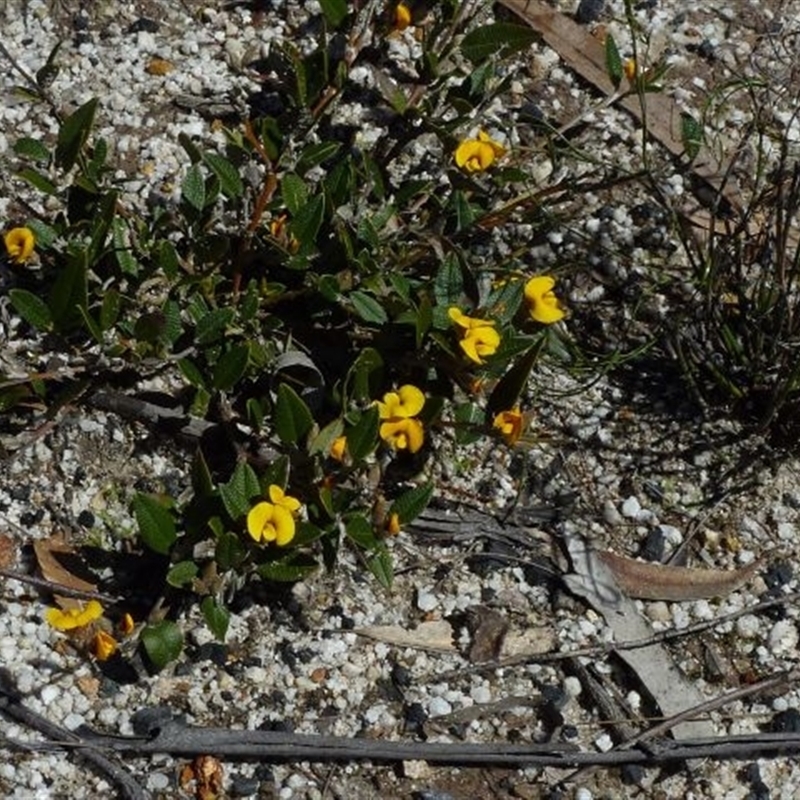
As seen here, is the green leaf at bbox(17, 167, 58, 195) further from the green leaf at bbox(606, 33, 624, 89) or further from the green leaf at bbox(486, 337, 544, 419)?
the green leaf at bbox(606, 33, 624, 89)

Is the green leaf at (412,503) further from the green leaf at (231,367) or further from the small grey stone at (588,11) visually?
the small grey stone at (588,11)

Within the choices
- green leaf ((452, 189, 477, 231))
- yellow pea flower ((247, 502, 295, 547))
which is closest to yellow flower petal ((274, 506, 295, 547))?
yellow pea flower ((247, 502, 295, 547))

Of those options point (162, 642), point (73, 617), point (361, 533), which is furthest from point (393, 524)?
point (73, 617)

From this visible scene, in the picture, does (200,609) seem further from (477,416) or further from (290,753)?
(477,416)

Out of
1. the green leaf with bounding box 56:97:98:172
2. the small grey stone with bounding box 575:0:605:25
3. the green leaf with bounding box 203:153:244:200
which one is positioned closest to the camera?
the green leaf with bounding box 56:97:98:172

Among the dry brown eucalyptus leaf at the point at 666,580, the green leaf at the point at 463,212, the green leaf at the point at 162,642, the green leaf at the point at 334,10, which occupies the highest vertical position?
the green leaf at the point at 334,10

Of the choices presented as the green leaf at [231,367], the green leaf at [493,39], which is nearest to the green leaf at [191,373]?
the green leaf at [231,367]

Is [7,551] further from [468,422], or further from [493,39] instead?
[493,39]
